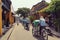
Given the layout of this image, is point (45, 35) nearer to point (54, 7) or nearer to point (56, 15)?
point (54, 7)

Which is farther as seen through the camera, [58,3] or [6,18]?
[6,18]

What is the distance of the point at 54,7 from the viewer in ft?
68.1

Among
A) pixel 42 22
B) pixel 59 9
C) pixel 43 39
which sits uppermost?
pixel 59 9

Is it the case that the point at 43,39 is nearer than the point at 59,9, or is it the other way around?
the point at 43,39

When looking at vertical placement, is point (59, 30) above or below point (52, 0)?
below

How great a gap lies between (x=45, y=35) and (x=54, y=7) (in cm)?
748

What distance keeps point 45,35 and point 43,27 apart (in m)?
0.98

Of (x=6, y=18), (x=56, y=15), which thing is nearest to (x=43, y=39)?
(x=56, y=15)

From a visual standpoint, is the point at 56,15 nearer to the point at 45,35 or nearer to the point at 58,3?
the point at 58,3

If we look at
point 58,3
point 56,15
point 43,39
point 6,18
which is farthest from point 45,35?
point 6,18

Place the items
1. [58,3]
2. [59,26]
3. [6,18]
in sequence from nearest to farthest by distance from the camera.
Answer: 1. [58,3]
2. [59,26]
3. [6,18]

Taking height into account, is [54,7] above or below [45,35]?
above

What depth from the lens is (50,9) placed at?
21.7 metres

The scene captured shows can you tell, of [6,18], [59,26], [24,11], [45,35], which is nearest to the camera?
[45,35]
